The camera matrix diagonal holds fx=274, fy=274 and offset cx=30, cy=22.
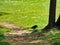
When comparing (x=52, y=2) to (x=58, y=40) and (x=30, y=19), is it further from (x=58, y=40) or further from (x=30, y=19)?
(x=30, y=19)

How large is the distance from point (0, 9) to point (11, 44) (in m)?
25.8

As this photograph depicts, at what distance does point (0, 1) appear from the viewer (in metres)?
44.8

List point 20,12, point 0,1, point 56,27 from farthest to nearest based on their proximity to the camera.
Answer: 1. point 0,1
2. point 20,12
3. point 56,27

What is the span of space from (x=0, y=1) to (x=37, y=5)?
6.31 meters

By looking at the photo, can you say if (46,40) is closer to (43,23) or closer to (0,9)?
(43,23)

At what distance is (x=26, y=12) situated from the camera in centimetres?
3741

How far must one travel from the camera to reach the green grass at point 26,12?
30005 mm

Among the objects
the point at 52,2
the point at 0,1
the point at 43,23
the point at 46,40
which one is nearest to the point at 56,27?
the point at 52,2

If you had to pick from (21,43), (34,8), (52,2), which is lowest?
(34,8)

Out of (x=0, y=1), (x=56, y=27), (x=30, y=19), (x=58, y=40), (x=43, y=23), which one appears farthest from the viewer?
(x=0, y=1)

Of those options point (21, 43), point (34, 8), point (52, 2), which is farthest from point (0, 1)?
point (21, 43)

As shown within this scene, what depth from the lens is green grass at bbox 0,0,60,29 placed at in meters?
30.0

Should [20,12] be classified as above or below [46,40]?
below

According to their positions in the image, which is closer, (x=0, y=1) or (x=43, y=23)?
(x=43, y=23)
